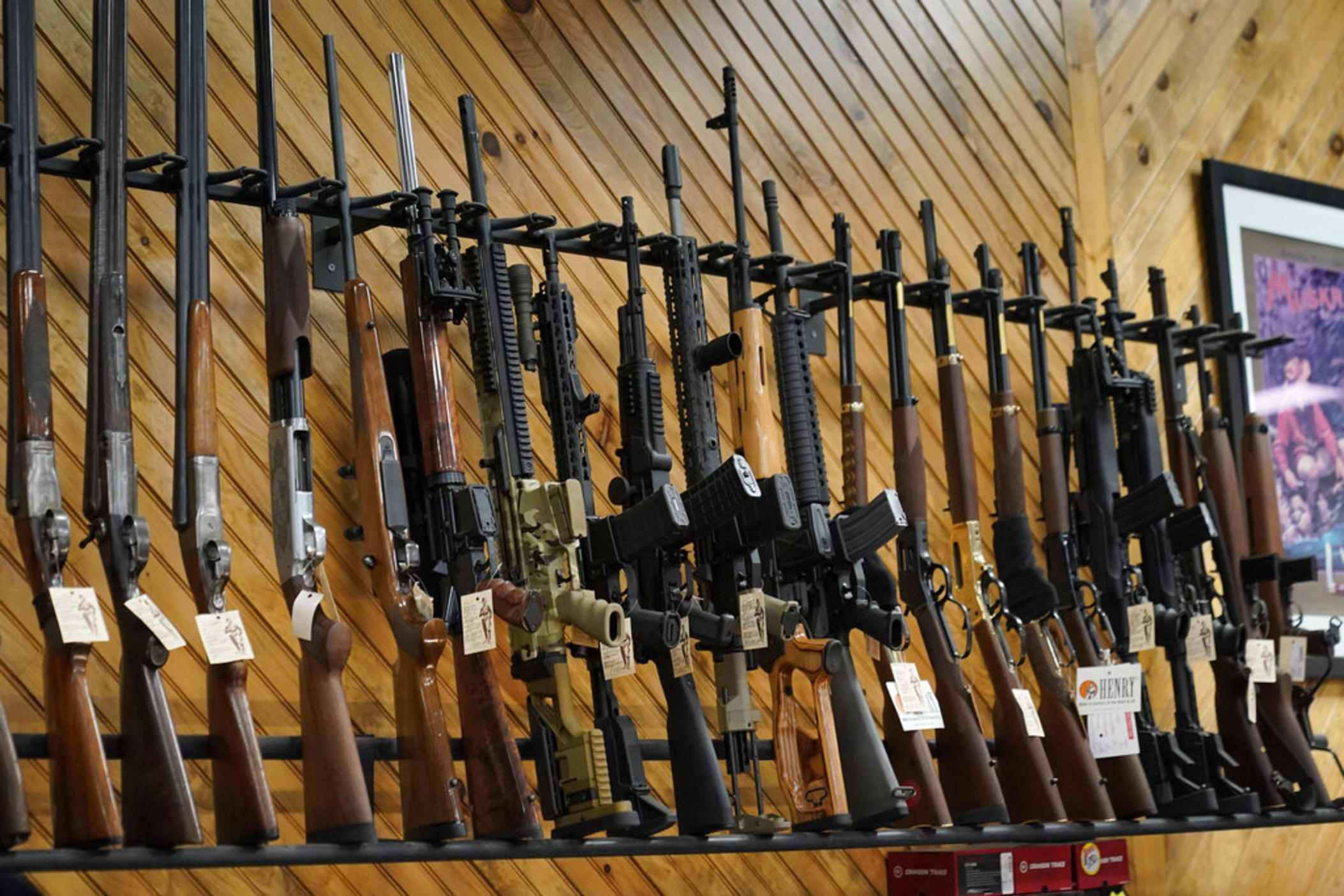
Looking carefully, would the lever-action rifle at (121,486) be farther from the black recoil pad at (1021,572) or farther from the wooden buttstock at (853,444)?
the black recoil pad at (1021,572)

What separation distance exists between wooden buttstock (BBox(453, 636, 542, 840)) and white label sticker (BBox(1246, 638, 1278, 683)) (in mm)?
2075

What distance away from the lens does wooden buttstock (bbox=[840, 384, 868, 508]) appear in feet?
12.3

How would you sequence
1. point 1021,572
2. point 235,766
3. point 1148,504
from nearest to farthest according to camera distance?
1. point 235,766
2. point 1021,572
3. point 1148,504

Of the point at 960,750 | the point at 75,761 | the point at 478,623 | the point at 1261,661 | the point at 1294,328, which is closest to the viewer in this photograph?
the point at 75,761

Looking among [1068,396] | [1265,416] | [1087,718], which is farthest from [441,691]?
[1265,416]

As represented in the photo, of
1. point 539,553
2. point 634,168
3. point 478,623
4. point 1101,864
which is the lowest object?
point 1101,864

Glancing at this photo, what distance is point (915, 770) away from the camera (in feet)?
11.2

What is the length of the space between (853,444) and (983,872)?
1.01 metres

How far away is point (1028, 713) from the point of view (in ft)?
11.9

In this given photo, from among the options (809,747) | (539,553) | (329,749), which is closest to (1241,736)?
(809,747)

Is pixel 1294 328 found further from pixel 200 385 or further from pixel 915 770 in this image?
pixel 200 385

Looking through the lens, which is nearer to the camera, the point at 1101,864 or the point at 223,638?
the point at 223,638

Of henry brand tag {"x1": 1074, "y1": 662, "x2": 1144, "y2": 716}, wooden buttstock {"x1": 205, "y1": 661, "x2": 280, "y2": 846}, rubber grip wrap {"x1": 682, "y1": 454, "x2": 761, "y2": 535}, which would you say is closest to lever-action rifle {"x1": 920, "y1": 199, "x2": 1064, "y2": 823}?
henry brand tag {"x1": 1074, "y1": 662, "x2": 1144, "y2": 716}

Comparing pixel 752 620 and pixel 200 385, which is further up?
pixel 200 385
